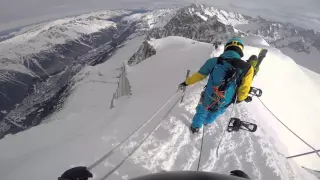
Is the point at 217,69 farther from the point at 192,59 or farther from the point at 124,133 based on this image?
the point at 192,59

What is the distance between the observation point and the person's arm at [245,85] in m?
8.80

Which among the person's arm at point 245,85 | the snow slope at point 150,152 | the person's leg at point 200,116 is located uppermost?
the person's arm at point 245,85

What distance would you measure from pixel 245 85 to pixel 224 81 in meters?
0.71

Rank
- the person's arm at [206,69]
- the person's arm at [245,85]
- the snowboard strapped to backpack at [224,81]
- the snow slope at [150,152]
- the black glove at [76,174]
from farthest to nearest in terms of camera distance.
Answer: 1. the person's arm at [206,69]
2. the person's arm at [245,85]
3. the snowboard strapped to backpack at [224,81]
4. the snow slope at [150,152]
5. the black glove at [76,174]

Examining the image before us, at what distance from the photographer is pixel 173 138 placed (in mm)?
9953

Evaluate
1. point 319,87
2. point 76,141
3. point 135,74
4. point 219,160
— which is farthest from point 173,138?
point 319,87

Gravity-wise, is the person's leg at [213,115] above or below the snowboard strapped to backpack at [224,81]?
below

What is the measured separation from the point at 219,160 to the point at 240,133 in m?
2.21

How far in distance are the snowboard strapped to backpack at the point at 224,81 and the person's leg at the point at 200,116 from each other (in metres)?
0.29

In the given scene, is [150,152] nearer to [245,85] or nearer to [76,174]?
[245,85]

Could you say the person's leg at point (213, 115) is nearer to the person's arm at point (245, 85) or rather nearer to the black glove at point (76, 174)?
the person's arm at point (245, 85)

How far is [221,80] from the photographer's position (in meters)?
8.80

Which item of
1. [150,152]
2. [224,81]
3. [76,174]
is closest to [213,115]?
[224,81]

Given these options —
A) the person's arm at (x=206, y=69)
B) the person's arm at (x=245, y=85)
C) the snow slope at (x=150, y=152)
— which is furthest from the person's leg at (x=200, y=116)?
the person's arm at (x=245, y=85)
